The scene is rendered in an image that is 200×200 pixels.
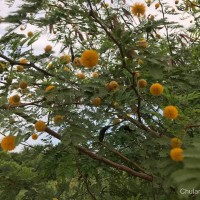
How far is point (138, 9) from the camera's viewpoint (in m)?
2.52

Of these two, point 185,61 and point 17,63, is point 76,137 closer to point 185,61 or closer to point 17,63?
point 17,63

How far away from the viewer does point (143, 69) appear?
2.00 metres

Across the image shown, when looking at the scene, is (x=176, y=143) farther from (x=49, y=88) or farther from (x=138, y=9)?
(x=138, y=9)

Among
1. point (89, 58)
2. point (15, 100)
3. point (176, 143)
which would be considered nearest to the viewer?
point (176, 143)

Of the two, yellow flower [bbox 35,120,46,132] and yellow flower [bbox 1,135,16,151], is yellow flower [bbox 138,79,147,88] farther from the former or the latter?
yellow flower [bbox 1,135,16,151]

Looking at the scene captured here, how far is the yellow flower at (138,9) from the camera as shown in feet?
8.25

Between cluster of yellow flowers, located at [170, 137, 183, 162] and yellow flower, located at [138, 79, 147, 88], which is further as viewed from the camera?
yellow flower, located at [138, 79, 147, 88]

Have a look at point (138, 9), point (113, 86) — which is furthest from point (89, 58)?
point (138, 9)

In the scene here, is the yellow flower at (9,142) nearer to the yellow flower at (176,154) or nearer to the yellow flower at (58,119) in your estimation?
the yellow flower at (58,119)

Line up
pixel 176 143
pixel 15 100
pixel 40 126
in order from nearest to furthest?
pixel 176 143, pixel 40 126, pixel 15 100

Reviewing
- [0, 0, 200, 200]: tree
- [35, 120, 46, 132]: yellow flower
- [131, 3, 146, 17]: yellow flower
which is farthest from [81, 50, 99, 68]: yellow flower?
[131, 3, 146, 17]: yellow flower

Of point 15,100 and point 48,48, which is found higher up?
point 48,48

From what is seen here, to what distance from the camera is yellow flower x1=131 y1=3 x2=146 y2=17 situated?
8.25 feet

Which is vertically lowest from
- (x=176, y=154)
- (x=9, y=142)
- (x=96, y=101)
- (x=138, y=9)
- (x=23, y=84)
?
(x=176, y=154)
